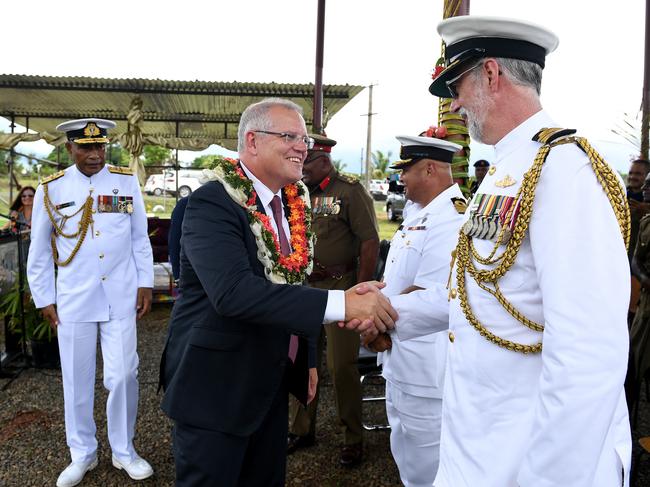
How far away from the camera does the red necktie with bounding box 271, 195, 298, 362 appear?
236 centimetres

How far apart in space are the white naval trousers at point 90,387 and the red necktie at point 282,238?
1690 millimetres

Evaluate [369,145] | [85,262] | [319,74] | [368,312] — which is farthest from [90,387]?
[369,145]

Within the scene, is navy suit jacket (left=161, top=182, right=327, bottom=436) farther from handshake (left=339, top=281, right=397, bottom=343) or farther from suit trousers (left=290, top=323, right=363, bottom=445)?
suit trousers (left=290, top=323, right=363, bottom=445)

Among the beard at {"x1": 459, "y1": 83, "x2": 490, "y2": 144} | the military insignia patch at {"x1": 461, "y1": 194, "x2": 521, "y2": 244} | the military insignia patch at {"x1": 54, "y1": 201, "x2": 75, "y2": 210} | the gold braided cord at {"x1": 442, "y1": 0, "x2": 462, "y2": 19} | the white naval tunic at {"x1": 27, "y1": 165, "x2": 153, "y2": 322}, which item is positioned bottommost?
the white naval tunic at {"x1": 27, "y1": 165, "x2": 153, "y2": 322}

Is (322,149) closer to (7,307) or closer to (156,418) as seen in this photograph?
(156,418)

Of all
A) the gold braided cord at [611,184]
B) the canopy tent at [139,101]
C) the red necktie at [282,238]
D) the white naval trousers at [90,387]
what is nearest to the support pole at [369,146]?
the canopy tent at [139,101]

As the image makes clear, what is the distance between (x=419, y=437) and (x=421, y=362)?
381 mm

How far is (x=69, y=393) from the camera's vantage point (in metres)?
3.52

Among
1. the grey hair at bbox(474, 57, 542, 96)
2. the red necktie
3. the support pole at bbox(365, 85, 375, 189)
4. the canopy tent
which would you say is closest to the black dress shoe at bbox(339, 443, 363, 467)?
the red necktie

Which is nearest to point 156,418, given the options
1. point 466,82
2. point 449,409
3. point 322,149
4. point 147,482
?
point 147,482

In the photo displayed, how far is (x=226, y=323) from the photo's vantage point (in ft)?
6.66

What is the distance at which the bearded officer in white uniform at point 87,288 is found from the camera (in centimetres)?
352

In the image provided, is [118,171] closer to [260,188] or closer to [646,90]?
[260,188]

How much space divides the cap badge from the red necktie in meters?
1.89
